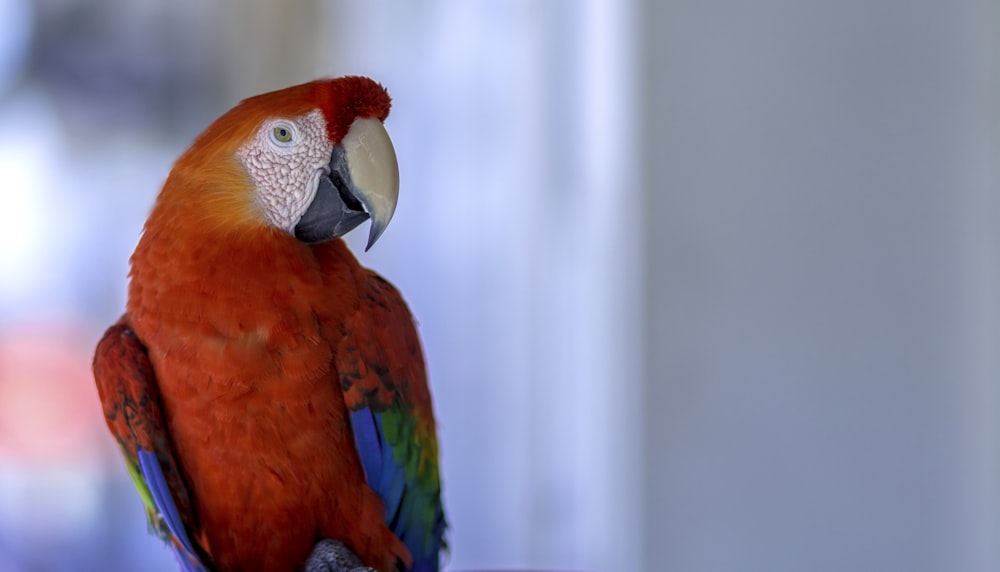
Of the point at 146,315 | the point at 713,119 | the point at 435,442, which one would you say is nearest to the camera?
the point at 146,315

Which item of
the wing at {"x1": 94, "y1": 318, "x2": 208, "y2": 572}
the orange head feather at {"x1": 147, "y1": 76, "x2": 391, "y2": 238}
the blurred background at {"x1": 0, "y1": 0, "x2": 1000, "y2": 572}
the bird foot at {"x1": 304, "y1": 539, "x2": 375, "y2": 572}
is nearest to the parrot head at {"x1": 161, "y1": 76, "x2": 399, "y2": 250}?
the orange head feather at {"x1": 147, "y1": 76, "x2": 391, "y2": 238}

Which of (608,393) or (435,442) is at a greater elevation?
(435,442)

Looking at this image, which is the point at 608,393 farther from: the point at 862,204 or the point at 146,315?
the point at 146,315

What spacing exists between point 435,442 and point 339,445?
146mm

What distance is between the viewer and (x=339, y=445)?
76 cm

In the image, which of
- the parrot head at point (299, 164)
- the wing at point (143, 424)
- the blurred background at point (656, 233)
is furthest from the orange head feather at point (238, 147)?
the blurred background at point (656, 233)

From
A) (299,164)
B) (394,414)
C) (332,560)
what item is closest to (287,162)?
(299,164)

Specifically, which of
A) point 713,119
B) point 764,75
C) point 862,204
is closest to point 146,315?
point 713,119

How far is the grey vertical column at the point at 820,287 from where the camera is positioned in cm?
168

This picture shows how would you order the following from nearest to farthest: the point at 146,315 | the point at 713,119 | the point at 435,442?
the point at 146,315, the point at 435,442, the point at 713,119

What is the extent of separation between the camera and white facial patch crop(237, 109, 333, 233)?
28.4 inches

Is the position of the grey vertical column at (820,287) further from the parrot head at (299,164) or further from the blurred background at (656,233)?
the parrot head at (299,164)

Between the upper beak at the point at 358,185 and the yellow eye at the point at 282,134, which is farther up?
the yellow eye at the point at 282,134

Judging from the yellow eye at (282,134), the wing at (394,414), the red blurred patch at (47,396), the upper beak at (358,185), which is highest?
the yellow eye at (282,134)
